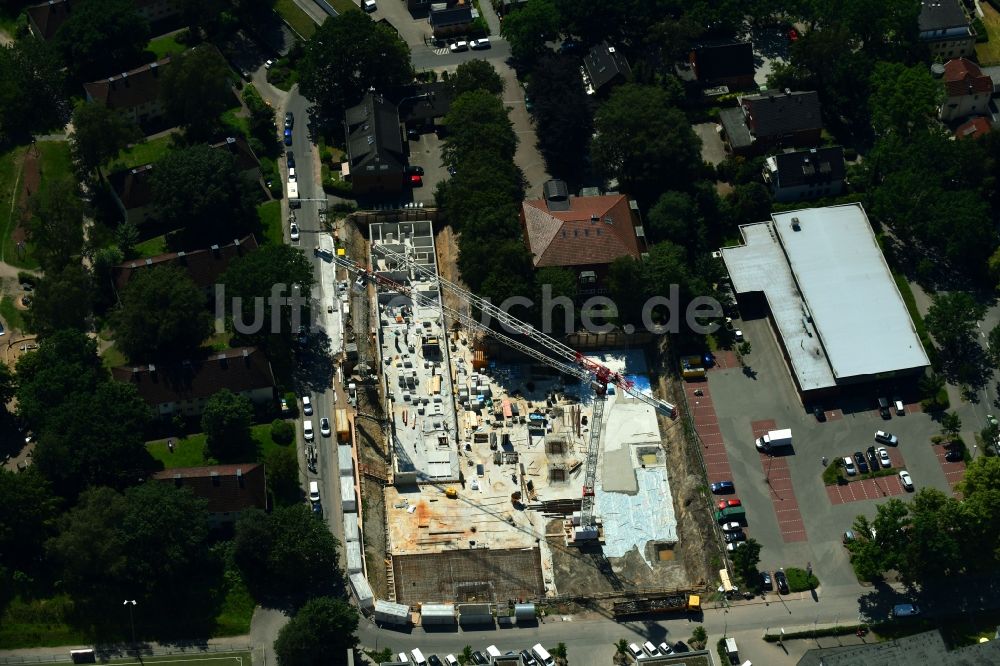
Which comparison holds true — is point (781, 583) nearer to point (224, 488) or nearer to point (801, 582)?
point (801, 582)

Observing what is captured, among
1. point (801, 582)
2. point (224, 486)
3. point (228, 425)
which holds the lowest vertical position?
point (801, 582)

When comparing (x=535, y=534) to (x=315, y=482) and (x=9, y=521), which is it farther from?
(x=9, y=521)

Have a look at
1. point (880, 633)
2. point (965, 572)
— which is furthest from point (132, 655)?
point (965, 572)

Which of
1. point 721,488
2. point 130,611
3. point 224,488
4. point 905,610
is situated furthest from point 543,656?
point 130,611

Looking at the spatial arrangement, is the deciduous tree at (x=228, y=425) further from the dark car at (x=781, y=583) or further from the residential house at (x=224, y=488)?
the dark car at (x=781, y=583)

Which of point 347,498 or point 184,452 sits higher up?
point 184,452

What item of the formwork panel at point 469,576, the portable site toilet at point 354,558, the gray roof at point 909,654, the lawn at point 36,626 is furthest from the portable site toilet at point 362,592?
the gray roof at point 909,654
